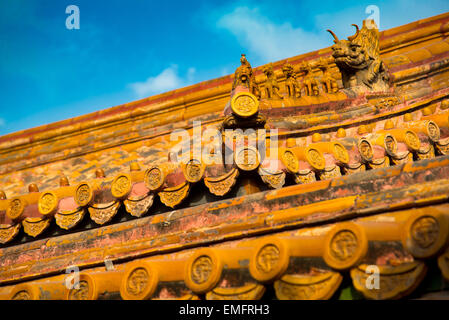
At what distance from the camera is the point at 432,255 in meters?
3.94

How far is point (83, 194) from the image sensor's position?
6.98m

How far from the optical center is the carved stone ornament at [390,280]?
400 centimetres

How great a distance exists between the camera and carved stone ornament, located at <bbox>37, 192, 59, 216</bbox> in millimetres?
6996

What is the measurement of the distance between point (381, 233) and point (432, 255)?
44 cm

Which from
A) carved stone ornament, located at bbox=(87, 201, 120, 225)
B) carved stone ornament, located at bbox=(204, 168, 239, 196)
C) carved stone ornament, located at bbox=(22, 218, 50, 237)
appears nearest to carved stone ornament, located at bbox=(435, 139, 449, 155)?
carved stone ornament, located at bbox=(204, 168, 239, 196)

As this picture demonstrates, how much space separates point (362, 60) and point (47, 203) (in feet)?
26.5

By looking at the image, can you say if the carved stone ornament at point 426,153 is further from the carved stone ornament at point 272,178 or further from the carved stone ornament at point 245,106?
the carved stone ornament at point 272,178

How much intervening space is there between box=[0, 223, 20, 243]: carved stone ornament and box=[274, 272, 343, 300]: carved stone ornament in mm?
3717

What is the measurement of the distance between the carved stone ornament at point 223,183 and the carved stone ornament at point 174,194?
27cm

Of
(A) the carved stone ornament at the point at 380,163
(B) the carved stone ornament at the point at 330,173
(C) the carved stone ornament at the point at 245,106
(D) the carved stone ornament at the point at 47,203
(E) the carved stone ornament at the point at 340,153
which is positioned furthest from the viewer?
(A) the carved stone ornament at the point at 380,163

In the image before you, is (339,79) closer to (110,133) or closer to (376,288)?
(110,133)

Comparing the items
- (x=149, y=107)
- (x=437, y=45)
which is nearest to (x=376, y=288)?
(x=437, y=45)

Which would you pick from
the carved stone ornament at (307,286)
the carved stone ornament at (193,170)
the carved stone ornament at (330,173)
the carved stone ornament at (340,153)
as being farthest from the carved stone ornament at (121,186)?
the carved stone ornament at (340,153)
